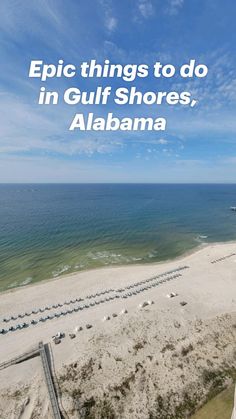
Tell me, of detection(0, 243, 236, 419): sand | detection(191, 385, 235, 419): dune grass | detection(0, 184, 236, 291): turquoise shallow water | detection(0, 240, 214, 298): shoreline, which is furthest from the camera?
detection(0, 184, 236, 291): turquoise shallow water

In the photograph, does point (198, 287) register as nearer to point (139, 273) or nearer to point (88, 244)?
point (139, 273)

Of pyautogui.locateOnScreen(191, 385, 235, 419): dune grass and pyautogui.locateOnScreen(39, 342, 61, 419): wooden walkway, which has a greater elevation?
pyautogui.locateOnScreen(191, 385, 235, 419): dune grass

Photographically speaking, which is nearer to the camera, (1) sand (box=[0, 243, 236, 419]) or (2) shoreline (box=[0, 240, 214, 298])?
(1) sand (box=[0, 243, 236, 419])

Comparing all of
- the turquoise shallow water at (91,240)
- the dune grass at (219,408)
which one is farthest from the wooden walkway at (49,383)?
the turquoise shallow water at (91,240)

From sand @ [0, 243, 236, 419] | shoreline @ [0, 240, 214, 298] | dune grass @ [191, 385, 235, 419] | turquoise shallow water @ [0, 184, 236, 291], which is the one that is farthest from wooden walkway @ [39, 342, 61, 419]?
turquoise shallow water @ [0, 184, 236, 291]

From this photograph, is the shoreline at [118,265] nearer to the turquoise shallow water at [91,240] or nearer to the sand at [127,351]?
the turquoise shallow water at [91,240]

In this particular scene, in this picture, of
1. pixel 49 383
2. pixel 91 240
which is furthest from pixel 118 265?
pixel 49 383

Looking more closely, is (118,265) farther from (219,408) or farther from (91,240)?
(219,408)

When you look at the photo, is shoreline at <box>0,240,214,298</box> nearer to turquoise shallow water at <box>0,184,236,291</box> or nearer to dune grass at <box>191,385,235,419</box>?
turquoise shallow water at <box>0,184,236,291</box>
